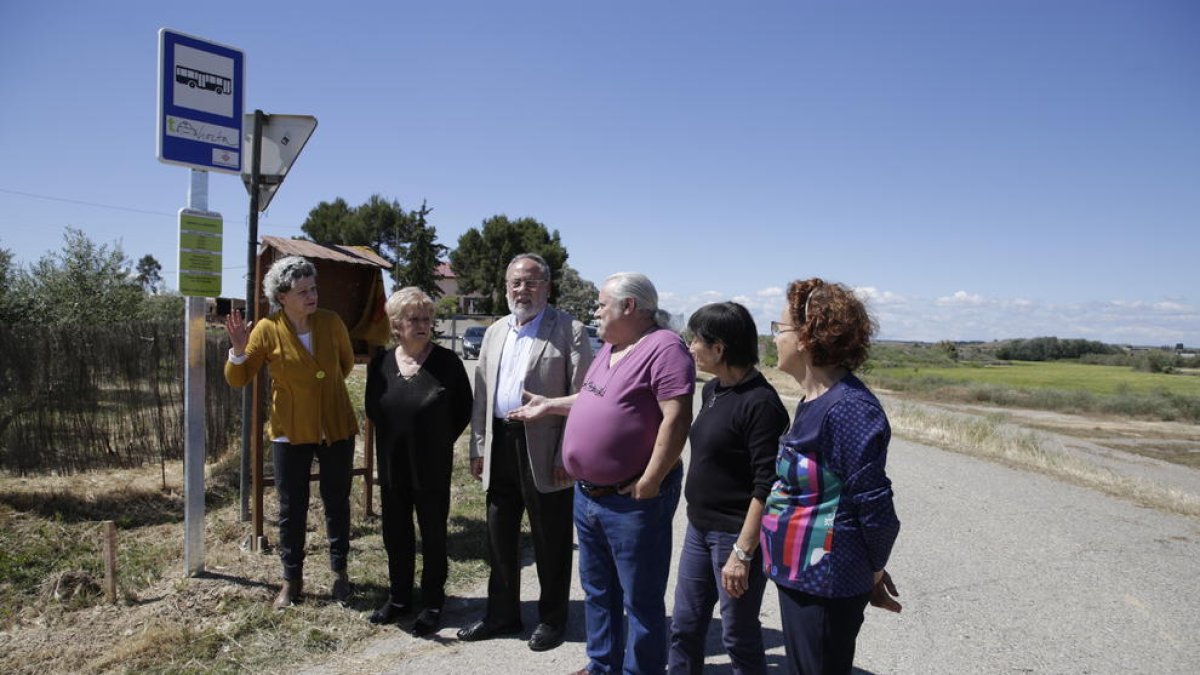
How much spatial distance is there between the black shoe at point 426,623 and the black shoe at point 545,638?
0.54 meters

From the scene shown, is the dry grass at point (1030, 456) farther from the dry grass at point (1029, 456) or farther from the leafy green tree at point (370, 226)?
the leafy green tree at point (370, 226)

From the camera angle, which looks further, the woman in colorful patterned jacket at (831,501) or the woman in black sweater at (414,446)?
the woman in black sweater at (414,446)

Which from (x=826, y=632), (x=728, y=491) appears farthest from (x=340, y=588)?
(x=826, y=632)

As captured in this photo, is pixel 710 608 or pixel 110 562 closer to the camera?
pixel 710 608

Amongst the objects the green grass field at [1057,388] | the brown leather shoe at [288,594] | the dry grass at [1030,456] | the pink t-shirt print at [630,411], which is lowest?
the green grass field at [1057,388]

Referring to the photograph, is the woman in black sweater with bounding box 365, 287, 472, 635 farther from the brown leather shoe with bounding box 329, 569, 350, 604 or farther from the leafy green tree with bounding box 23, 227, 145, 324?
the leafy green tree with bounding box 23, 227, 145, 324

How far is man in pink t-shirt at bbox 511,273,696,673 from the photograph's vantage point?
282cm

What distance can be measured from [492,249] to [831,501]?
174ft

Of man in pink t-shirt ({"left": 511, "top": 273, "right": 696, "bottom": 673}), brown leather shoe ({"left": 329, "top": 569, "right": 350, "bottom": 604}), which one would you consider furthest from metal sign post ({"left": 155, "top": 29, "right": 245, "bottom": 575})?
man in pink t-shirt ({"left": 511, "top": 273, "right": 696, "bottom": 673})

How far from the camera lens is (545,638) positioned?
11.6ft

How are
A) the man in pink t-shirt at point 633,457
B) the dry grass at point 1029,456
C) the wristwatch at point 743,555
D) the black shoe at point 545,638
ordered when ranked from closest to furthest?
1. the wristwatch at point 743,555
2. the man in pink t-shirt at point 633,457
3. the black shoe at point 545,638
4. the dry grass at point 1029,456

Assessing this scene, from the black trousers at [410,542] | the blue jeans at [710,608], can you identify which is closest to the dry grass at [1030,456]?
the blue jeans at [710,608]

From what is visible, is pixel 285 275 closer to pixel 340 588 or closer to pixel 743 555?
pixel 340 588

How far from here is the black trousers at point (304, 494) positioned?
3.81 meters
